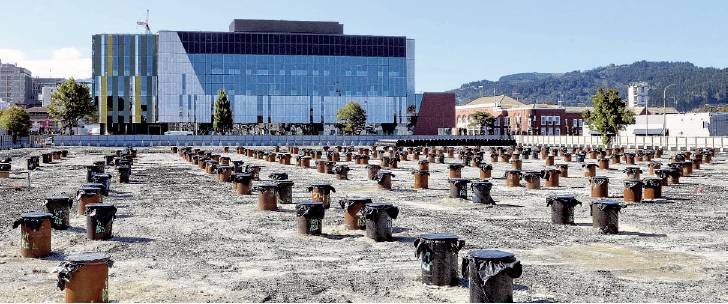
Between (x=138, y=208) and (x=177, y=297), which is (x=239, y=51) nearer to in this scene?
(x=138, y=208)

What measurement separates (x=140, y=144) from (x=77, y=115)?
52.1 feet

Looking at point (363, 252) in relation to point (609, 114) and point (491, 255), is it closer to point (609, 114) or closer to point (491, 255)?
point (491, 255)

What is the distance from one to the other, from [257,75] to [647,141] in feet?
268

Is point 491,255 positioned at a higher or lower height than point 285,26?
lower

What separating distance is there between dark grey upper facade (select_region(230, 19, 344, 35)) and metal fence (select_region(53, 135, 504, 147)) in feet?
133

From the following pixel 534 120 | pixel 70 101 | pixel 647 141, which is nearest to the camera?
pixel 647 141

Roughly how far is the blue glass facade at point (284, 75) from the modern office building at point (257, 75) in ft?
Answer: 0.69

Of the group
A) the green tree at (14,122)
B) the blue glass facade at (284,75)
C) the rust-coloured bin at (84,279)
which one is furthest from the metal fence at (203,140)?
the rust-coloured bin at (84,279)

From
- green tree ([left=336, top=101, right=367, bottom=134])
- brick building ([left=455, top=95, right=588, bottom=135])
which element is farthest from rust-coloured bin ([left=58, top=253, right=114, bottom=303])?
brick building ([left=455, top=95, right=588, bottom=135])

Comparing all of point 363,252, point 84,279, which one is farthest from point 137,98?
point 84,279

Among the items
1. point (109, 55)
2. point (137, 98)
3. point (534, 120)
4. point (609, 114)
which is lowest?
point (609, 114)

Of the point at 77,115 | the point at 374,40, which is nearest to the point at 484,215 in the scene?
the point at 77,115

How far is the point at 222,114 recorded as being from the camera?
437ft

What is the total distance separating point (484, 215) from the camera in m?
22.4
